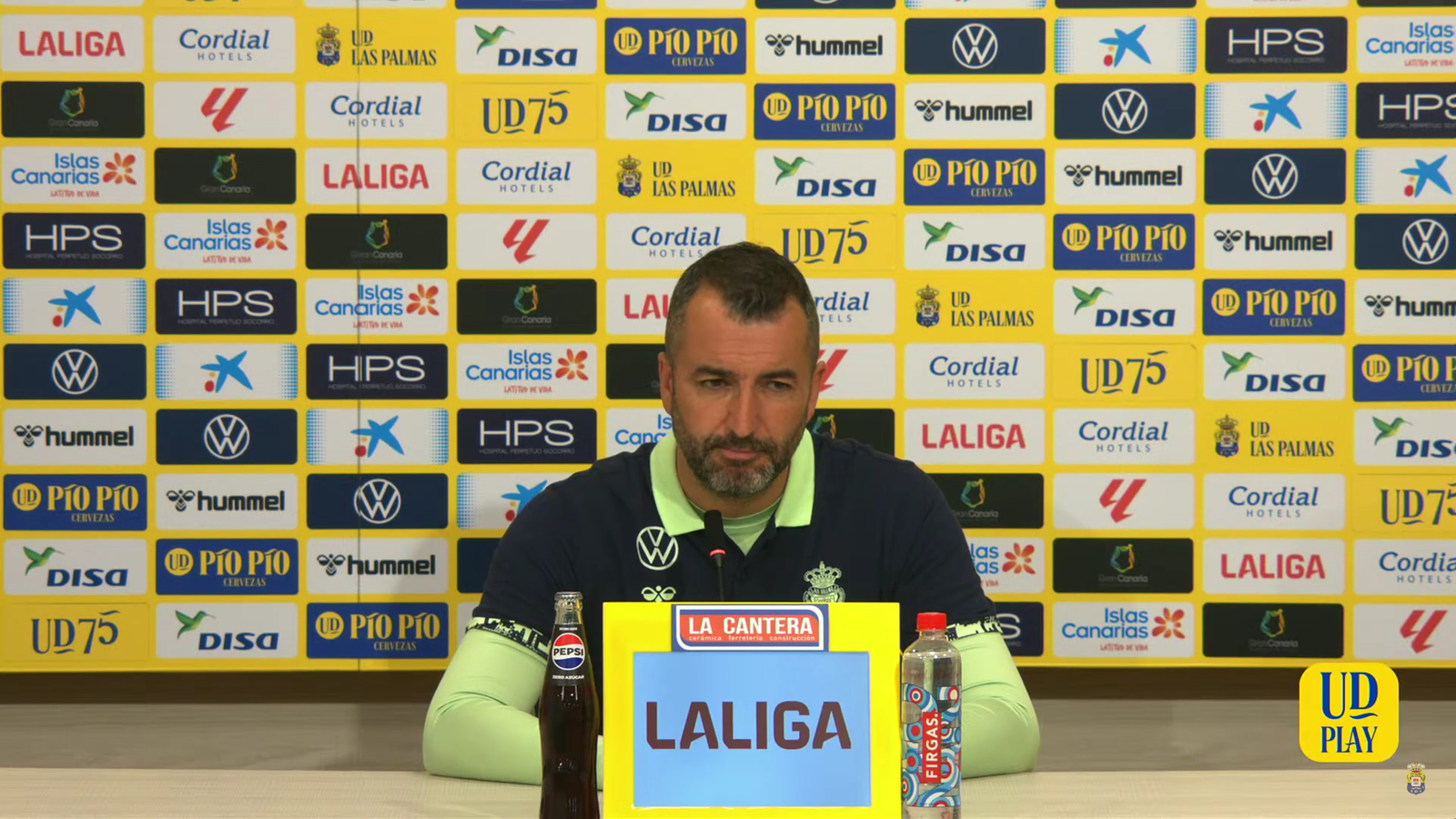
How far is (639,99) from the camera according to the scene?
2.74 m

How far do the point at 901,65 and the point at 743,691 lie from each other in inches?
73.9

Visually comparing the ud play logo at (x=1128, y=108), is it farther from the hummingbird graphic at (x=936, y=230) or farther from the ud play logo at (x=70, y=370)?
the ud play logo at (x=70, y=370)

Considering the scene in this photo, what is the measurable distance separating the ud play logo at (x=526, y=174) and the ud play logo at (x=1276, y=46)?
51.0 inches

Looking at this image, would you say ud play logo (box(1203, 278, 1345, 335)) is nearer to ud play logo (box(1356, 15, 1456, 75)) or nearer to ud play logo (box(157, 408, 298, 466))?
ud play logo (box(1356, 15, 1456, 75))

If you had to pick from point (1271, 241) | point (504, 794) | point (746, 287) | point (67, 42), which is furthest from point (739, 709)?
point (67, 42)

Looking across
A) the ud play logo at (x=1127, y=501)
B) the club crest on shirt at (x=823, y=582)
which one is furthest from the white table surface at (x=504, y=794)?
the ud play logo at (x=1127, y=501)

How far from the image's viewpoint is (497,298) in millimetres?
2750

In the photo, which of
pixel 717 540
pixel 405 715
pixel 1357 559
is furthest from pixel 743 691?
pixel 1357 559

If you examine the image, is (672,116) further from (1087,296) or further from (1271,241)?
(1271,241)

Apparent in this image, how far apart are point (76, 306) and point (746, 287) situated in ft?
5.69

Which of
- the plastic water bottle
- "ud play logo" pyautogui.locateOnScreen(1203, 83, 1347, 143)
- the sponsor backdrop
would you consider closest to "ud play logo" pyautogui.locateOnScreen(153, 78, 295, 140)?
the sponsor backdrop

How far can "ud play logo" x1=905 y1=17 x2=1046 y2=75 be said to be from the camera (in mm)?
2738

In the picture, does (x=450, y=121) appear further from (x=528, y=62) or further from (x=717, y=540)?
(x=717, y=540)

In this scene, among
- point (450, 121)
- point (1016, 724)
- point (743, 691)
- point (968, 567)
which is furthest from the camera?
point (450, 121)
